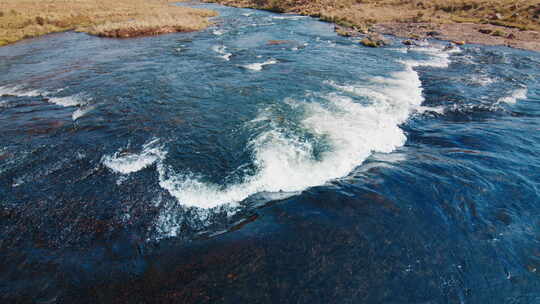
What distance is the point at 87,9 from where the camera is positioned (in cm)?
6091

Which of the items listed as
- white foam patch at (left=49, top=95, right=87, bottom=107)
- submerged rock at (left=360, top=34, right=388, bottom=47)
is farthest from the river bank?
white foam patch at (left=49, top=95, right=87, bottom=107)

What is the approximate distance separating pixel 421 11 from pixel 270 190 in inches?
2696

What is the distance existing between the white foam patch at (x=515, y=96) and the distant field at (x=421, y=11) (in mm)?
30814

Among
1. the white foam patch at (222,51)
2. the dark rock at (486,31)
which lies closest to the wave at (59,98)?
the white foam patch at (222,51)

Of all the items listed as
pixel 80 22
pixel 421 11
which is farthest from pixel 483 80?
pixel 80 22

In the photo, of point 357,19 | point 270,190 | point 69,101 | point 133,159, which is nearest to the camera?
point 270,190

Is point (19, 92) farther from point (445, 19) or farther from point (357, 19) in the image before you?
point (445, 19)

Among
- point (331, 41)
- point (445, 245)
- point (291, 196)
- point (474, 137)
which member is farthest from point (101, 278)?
point (331, 41)

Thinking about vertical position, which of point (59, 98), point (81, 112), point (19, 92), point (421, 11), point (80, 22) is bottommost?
point (81, 112)

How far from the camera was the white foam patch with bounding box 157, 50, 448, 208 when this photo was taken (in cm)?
1139

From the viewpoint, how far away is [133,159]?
13.3 meters

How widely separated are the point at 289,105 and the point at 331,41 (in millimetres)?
24086

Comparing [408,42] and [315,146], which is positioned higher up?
[408,42]

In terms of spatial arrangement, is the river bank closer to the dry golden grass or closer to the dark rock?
the dark rock
